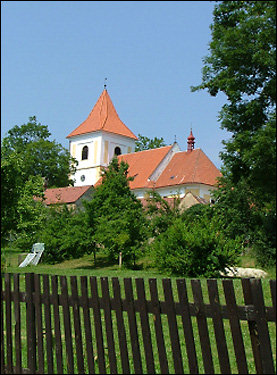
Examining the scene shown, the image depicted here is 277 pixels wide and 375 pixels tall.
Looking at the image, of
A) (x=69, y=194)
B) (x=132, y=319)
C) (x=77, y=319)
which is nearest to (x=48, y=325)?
(x=77, y=319)

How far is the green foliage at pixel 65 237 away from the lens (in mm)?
24664

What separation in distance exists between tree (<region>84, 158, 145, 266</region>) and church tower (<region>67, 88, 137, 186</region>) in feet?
114

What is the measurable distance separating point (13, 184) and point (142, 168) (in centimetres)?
4870

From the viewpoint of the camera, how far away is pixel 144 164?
186ft

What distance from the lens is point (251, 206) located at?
2542 cm

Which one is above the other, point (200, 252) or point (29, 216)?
point (29, 216)

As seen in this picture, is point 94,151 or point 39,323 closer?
point 39,323

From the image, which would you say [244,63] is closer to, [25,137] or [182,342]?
[182,342]

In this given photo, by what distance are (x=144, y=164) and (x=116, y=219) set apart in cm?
3347

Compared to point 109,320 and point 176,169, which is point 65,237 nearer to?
point 109,320

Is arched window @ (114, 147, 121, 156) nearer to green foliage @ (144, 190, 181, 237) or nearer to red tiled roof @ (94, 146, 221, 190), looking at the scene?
red tiled roof @ (94, 146, 221, 190)

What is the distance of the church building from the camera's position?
50.8 meters

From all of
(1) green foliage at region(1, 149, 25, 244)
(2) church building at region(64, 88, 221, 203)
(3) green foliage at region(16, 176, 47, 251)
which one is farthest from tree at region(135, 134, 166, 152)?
(1) green foliage at region(1, 149, 25, 244)

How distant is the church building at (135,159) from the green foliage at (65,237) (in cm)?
2136
